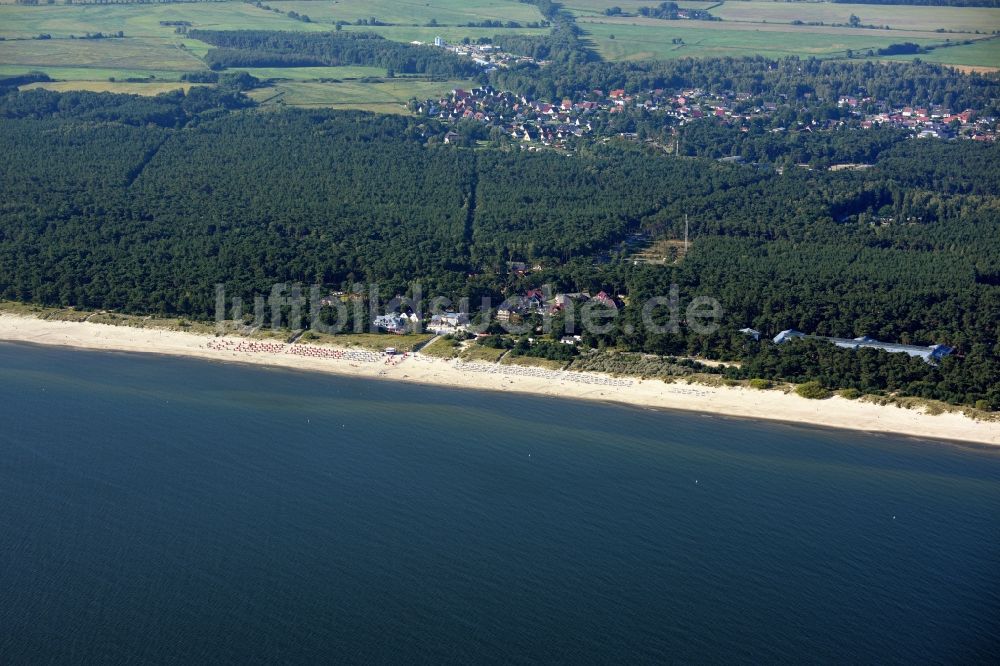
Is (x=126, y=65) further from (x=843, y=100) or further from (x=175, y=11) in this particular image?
(x=843, y=100)

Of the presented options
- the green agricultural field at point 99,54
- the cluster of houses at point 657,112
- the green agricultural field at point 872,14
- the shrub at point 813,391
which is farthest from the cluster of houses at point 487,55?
the shrub at point 813,391

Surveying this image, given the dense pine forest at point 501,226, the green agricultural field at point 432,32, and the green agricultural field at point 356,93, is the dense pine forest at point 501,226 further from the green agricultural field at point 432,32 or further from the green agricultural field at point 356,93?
the green agricultural field at point 432,32

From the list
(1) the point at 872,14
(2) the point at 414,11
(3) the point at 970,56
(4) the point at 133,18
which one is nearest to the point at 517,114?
(3) the point at 970,56

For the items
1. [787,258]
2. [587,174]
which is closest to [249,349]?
[787,258]

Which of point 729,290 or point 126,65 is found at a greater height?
point 126,65

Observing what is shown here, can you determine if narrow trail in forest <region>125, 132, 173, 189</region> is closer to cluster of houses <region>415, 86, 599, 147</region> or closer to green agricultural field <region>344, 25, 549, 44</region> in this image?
cluster of houses <region>415, 86, 599, 147</region>

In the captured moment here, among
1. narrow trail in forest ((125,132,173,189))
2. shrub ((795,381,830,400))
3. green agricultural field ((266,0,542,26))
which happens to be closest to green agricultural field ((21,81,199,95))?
narrow trail in forest ((125,132,173,189))

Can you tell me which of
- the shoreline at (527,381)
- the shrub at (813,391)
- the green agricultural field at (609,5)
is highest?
the green agricultural field at (609,5)
